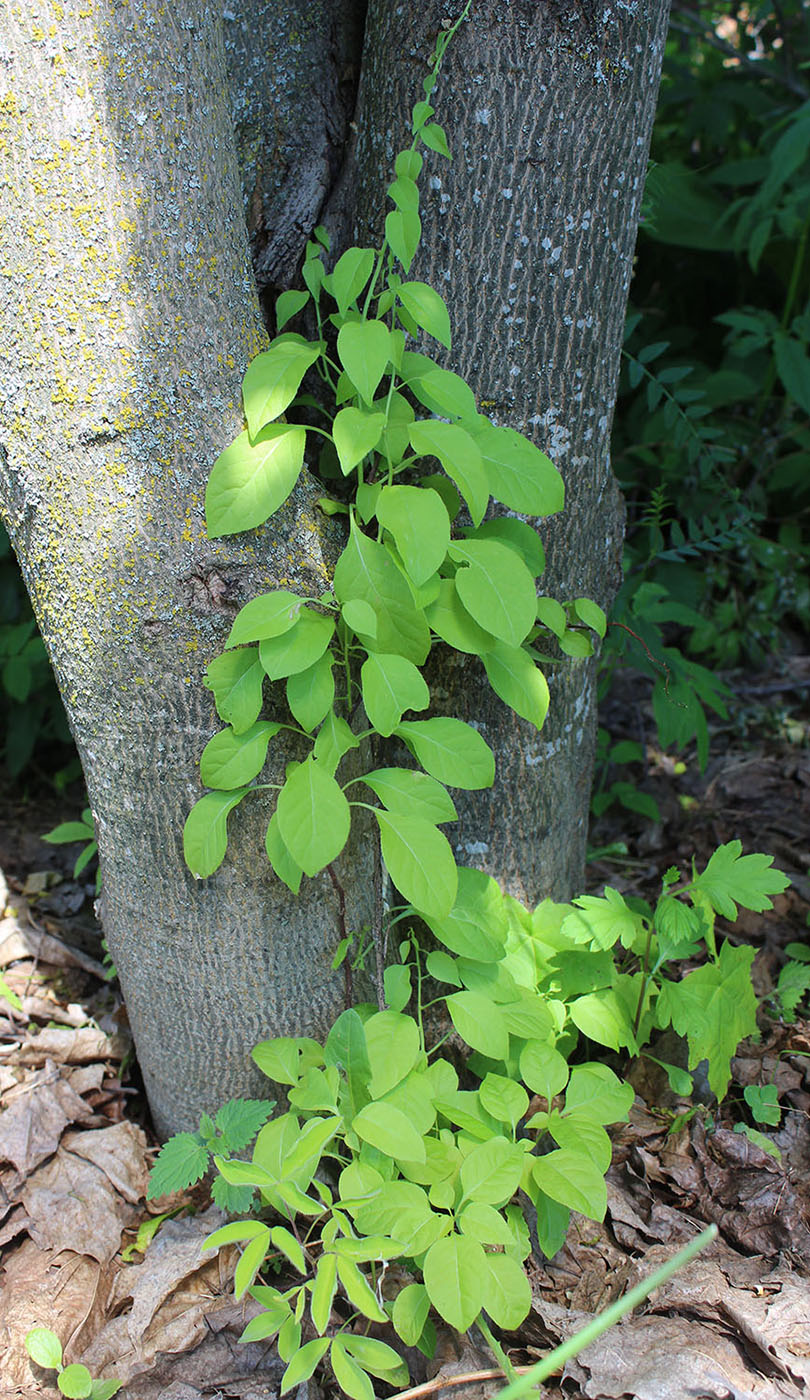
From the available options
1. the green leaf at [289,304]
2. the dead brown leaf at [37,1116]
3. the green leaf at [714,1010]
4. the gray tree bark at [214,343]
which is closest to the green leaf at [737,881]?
the green leaf at [714,1010]

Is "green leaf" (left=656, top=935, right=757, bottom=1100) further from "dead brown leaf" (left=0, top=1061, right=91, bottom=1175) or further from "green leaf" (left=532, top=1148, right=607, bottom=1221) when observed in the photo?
"dead brown leaf" (left=0, top=1061, right=91, bottom=1175)

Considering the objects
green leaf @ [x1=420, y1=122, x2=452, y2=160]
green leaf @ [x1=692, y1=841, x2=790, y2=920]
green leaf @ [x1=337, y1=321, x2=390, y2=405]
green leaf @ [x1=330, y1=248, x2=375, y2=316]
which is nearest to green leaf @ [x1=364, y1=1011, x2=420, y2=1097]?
green leaf @ [x1=692, y1=841, x2=790, y2=920]

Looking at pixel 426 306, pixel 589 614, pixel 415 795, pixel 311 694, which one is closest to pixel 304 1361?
pixel 415 795

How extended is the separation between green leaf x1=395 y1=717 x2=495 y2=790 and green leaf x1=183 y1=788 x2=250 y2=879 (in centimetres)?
25

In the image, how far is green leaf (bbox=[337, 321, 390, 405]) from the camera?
3.75 feet

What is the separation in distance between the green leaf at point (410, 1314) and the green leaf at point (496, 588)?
0.86 m

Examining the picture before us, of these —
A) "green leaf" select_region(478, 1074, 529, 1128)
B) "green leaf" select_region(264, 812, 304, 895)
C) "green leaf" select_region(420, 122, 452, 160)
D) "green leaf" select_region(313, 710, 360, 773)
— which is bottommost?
"green leaf" select_region(478, 1074, 529, 1128)

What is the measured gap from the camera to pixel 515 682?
1317mm

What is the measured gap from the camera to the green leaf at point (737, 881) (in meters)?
1.40

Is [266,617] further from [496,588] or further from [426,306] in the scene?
[426,306]

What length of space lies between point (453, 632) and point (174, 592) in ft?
1.25

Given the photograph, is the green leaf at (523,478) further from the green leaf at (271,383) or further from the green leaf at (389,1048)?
the green leaf at (389,1048)

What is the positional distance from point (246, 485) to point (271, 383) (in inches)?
5.4

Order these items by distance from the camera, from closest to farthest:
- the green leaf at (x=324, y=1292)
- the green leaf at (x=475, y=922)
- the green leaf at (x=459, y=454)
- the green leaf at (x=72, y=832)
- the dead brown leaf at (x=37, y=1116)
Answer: the green leaf at (x=324, y=1292)
the green leaf at (x=459, y=454)
the green leaf at (x=475, y=922)
the dead brown leaf at (x=37, y=1116)
the green leaf at (x=72, y=832)
